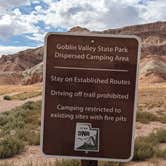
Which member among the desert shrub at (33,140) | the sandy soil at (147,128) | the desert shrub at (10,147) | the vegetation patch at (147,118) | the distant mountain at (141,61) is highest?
the distant mountain at (141,61)

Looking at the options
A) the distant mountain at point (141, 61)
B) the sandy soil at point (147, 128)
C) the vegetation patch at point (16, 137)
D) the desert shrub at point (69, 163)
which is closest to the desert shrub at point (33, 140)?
the vegetation patch at point (16, 137)

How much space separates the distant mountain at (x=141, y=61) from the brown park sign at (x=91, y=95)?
295 ft

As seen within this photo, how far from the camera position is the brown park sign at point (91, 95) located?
5.81 m

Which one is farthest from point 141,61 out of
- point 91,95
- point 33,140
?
point 91,95

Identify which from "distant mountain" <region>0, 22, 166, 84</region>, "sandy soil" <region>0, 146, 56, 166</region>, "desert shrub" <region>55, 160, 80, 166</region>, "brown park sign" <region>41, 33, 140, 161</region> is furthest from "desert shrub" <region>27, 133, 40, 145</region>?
"distant mountain" <region>0, 22, 166, 84</region>

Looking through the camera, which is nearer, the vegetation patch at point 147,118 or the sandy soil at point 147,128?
the sandy soil at point 147,128

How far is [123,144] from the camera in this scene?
19.2 feet

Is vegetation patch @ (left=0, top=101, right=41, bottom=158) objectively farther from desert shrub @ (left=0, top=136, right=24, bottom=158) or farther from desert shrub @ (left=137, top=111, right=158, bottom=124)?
desert shrub @ (left=137, top=111, right=158, bottom=124)

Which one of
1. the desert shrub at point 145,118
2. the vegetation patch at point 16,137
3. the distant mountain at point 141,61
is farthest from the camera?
the distant mountain at point 141,61

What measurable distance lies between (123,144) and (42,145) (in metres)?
0.93

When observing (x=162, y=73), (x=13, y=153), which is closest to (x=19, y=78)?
(x=162, y=73)

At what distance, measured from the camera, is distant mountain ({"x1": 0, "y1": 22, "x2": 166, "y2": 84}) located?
99250mm

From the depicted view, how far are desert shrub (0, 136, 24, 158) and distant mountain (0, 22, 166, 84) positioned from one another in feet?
273

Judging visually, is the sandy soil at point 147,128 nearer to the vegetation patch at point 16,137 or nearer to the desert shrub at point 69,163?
the vegetation patch at point 16,137
